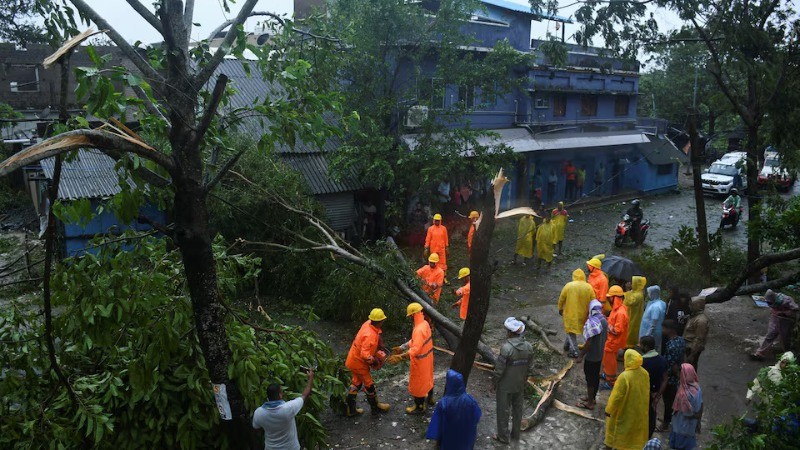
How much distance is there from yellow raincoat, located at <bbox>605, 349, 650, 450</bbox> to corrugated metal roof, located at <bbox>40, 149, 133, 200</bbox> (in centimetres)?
947

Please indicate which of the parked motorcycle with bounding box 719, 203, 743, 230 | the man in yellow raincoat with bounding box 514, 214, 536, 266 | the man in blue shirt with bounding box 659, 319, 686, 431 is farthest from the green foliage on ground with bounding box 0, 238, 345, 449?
the parked motorcycle with bounding box 719, 203, 743, 230

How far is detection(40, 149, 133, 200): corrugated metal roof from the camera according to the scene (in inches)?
451

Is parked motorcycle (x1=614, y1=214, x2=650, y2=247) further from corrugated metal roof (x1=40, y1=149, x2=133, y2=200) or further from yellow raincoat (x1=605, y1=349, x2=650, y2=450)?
corrugated metal roof (x1=40, y1=149, x2=133, y2=200)

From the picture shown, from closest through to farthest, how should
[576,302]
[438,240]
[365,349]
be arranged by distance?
[365,349] < [576,302] < [438,240]

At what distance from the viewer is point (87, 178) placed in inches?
472

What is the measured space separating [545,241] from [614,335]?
19.6 feet

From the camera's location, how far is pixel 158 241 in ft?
17.4

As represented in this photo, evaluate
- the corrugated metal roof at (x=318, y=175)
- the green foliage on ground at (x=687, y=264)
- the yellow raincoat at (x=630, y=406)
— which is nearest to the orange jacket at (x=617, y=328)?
the yellow raincoat at (x=630, y=406)

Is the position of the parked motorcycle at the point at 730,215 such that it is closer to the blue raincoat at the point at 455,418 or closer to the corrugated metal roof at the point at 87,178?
the blue raincoat at the point at 455,418

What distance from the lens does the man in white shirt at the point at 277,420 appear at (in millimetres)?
4844

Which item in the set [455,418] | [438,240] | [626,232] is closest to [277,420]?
[455,418]

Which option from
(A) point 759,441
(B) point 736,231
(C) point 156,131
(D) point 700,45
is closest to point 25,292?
(C) point 156,131

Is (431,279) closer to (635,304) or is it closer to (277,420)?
(635,304)

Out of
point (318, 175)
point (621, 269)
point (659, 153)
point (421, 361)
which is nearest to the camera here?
point (421, 361)
